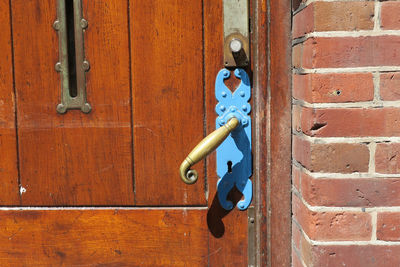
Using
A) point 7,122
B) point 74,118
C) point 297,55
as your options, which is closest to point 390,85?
point 297,55

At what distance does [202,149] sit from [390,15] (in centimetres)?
52

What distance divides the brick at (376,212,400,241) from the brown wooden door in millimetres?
380

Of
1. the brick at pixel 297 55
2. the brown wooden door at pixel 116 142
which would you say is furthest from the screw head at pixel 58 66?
the brick at pixel 297 55

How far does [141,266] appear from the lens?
1.29 metres

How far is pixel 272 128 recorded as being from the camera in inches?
48.3

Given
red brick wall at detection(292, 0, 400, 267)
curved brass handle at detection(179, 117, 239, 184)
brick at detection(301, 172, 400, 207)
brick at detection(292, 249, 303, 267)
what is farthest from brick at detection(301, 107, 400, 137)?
brick at detection(292, 249, 303, 267)

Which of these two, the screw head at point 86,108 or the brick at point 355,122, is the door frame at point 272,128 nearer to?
the brick at point 355,122

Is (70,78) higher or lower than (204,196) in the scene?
higher

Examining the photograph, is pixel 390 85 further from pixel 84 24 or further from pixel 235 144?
pixel 84 24

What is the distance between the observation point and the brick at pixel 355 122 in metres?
1.00

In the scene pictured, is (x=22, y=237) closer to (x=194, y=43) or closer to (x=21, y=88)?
(x=21, y=88)

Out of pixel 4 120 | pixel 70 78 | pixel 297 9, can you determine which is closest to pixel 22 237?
pixel 4 120

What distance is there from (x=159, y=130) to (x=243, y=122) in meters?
0.23

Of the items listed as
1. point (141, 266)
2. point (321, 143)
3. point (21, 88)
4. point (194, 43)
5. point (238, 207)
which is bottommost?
point (141, 266)
